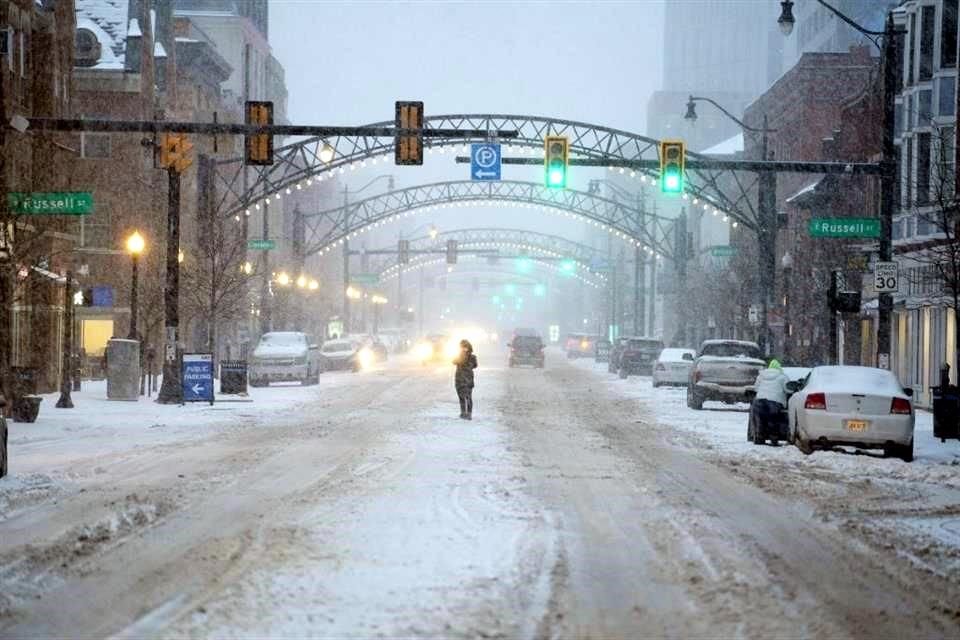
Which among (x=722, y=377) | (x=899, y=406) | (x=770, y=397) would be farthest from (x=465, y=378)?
(x=899, y=406)

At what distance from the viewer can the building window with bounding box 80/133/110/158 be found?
6375 cm

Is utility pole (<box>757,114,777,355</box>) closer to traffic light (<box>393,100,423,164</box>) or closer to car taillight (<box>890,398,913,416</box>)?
traffic light (<box>393,100,423,164</box>)

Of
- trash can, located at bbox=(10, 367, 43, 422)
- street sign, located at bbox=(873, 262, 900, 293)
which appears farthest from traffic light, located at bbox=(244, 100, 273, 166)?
street sign, located at bbox=(873, 262, 900, 293)

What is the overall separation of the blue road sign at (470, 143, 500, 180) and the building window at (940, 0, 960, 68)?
507 inches

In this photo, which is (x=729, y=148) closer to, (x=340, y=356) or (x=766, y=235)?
(x=340, y=356)

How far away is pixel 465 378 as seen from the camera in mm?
31922

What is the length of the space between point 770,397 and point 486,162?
51.9 ft

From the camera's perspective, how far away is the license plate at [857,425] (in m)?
23.1

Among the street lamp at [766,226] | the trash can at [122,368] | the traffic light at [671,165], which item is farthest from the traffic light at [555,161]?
the street lamp at [766,226]

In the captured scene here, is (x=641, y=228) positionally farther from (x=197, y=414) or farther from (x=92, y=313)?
(x=197, y=414)

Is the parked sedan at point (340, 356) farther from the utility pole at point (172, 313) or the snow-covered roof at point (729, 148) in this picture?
the snow-covered roof at point (729, 148)

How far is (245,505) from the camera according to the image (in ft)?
50.8

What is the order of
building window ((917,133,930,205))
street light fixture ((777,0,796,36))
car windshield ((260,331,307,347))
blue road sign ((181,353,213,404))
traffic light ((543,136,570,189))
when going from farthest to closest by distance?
car windshield ((260,331,307,347))
building window ((917,133,930,205))
blue road sign ((181,353,213,404))
traffic light ((543,136,570,189))
street light fixture ((777,0,796,36))

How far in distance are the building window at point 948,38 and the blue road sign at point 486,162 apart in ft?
42.3
